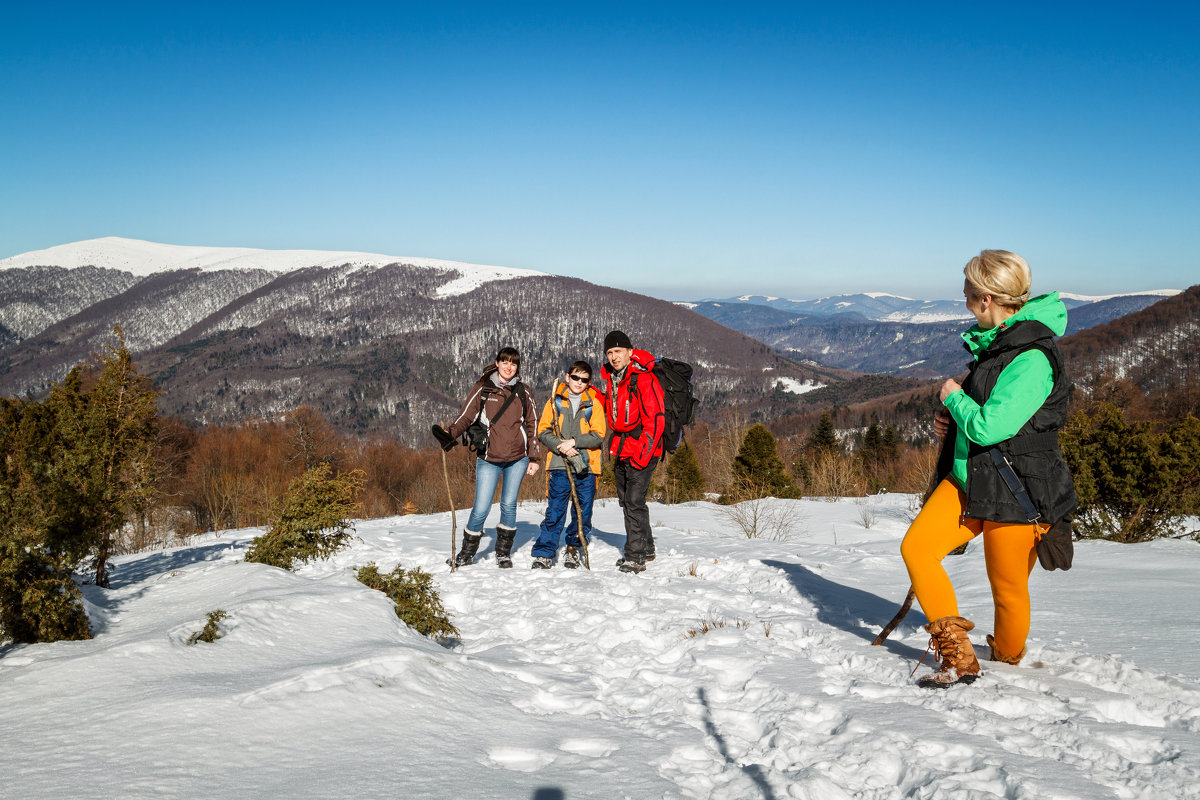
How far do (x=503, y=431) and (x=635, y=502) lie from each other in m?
1.49

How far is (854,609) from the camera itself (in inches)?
194

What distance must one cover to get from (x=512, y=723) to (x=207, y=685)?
4.35 feet

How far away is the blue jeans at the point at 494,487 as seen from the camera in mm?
6637

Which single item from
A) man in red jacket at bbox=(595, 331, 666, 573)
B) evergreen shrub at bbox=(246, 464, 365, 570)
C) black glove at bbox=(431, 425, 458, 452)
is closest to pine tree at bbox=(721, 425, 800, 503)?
man in red jacket at bbox=(595, 331, 666, 573)

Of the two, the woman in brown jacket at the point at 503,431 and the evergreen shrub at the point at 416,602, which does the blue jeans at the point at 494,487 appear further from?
the evergreen shrub at the point at 416,602

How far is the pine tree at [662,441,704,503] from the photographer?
90.3 ft

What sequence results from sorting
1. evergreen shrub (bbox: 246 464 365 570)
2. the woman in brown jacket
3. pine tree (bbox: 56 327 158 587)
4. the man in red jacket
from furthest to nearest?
the woman in brown jacket
the man in red jacket
evergreen shrub (bbox: 246 464 365 570)
pine tree (bbox: 56 327 158 587)

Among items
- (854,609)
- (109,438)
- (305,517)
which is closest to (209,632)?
(109,438)

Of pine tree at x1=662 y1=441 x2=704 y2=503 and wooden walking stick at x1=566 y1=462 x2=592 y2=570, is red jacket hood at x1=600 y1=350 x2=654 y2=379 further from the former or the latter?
pine tree at x1=662 y1=441 x2=704 y2=503

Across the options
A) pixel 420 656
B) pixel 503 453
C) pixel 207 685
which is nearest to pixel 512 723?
pixel 420 656

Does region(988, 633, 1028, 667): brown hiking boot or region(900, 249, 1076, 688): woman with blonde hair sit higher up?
region(900, 249, 1076, 688): woman with blonde hair

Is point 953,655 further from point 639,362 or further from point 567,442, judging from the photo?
point 567,442

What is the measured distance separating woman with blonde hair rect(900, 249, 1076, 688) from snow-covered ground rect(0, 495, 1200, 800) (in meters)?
0.35

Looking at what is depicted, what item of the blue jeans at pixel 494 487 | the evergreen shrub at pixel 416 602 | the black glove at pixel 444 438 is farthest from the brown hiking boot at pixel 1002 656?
the black glove at pixel 444 438
